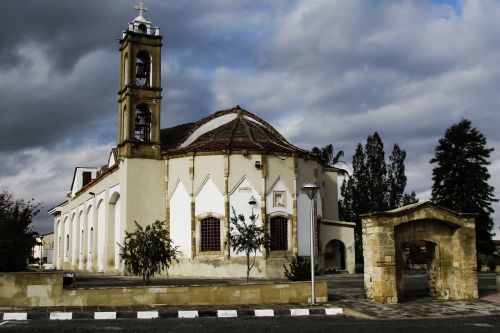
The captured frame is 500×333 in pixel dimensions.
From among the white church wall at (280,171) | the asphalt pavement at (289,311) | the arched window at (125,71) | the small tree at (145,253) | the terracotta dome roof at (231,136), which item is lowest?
the asphalt pavement at (289,311)

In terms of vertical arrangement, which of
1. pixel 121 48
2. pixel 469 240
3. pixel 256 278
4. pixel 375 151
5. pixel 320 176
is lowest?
pixel 256 278

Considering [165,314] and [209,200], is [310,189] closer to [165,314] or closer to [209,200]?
[165,314]

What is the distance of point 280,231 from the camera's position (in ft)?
113

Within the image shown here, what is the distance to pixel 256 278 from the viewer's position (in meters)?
32.4

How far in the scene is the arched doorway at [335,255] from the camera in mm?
39188

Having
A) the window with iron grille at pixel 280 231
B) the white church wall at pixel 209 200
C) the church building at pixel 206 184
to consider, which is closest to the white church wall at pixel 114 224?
the church building at pixel 206 184

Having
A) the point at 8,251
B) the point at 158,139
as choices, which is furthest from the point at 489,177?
the point at 8,251

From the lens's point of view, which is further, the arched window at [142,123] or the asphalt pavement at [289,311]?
the arched window at [142,123]

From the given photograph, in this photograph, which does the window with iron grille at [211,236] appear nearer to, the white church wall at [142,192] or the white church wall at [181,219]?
the white church wall at [181,219]

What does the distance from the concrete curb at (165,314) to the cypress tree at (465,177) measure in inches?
1205

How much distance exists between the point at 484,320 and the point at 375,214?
15.0 feet

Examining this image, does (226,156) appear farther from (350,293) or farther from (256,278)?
(350,293)

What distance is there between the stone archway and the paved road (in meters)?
3.35

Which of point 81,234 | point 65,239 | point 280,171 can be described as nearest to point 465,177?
point 280,171
